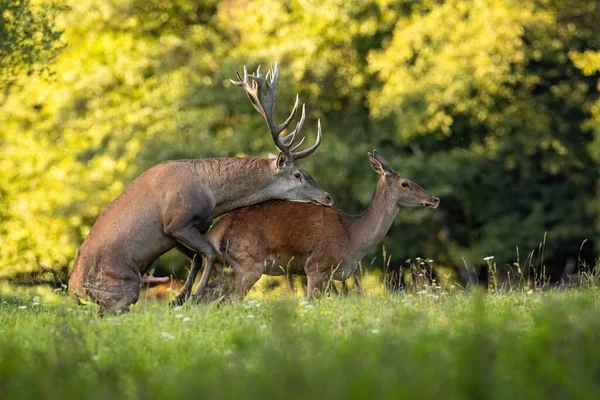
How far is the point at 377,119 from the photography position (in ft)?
90.9

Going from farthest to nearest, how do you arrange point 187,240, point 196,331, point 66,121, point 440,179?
point 66,121, point 440,179, point 187,240, point 196,331

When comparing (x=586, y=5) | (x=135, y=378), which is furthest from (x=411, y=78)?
(x=135, y=378)

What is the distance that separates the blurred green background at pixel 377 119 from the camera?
2614 cm

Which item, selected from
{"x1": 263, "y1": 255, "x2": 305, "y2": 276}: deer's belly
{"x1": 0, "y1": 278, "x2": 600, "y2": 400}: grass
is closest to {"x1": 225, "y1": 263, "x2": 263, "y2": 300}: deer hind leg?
{"x1": 263, "y1": 255, "x2": 305, "y2": 276}: deer's belly

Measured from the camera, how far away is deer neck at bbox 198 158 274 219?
11.5m

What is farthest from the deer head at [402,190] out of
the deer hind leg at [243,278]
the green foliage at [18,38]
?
the green foliage at [18,38]

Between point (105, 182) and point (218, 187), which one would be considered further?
point (105, 182)

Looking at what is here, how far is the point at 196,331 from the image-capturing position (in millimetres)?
8141

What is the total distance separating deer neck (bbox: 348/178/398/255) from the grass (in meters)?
2.89

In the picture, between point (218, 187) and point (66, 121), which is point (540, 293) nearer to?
point (218, 187)

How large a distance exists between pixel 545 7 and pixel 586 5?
1.61 metres

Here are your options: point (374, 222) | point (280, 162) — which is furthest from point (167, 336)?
point (374, 222)

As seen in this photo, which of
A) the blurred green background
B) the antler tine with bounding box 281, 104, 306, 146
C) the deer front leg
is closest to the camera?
the deer front leg

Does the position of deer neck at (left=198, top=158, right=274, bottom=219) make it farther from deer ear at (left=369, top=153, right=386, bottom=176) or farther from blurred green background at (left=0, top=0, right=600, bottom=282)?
blurred green background at (left=0, top=0, right=600, bottom=282)
